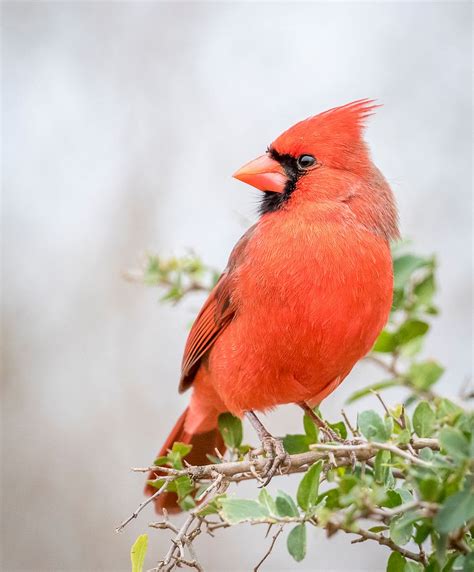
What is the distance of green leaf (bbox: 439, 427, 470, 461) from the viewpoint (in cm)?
129

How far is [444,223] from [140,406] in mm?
1974

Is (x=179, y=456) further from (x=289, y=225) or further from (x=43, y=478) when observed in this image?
(x=43, y=478)

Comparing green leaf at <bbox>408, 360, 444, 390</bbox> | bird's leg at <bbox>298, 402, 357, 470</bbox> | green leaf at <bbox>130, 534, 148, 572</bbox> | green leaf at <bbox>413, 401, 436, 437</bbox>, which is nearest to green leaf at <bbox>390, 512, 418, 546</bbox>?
green leaf at <bbox>413, 401, 436, 437</bbox>

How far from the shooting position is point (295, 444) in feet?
7.45

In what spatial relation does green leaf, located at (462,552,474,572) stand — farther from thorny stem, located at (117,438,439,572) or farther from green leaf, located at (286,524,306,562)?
green leaf, located at (286,524,306,562)

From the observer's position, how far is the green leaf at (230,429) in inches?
96.0

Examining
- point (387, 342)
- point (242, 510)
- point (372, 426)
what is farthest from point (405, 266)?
point (242, 510)

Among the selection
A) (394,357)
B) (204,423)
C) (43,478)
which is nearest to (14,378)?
(43,478)

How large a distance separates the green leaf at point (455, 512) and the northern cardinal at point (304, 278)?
2.79 ft

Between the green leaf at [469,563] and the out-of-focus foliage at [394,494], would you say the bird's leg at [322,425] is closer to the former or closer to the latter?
the out-of-focus foliage at [394,494]

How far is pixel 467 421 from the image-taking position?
1.38m

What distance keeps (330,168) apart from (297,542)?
→ 119cm

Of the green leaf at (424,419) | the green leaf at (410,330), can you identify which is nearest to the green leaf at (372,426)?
the green leaf at (424,419)

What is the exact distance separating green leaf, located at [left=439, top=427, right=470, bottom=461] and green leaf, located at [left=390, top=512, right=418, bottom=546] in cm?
14
